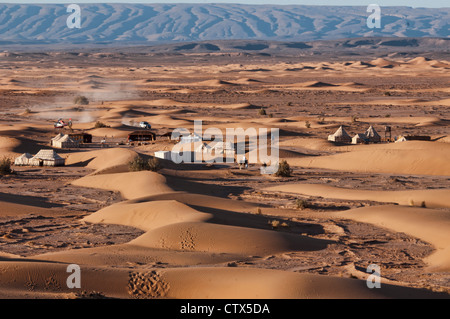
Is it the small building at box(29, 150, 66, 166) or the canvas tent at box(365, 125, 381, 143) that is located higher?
the canvas tent at box(365, 125, 381, 143)

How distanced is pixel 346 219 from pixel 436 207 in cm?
404

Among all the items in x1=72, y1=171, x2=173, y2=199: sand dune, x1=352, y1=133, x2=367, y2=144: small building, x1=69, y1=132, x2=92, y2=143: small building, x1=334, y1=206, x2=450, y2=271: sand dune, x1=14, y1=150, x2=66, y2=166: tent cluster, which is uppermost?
x1=69, y1=132, x2=92, y2=143: small building

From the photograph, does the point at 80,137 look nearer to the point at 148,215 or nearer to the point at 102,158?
the point at 102,158

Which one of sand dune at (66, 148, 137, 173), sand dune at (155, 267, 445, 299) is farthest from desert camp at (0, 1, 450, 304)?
sand dune at (66, 148, 137, 173)

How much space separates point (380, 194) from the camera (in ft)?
96.1

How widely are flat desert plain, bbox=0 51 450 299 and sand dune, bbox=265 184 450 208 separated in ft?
0.24

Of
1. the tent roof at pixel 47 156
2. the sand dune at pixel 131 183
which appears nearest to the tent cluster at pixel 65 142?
the tent roof at pixel 47 156

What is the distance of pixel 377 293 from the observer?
44.8 ft

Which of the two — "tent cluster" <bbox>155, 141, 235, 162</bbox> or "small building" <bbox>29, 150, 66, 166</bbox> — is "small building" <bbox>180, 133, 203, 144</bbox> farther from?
"small building" <bbox>29, 150, 66, 166</bbox>

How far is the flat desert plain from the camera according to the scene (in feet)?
48.6

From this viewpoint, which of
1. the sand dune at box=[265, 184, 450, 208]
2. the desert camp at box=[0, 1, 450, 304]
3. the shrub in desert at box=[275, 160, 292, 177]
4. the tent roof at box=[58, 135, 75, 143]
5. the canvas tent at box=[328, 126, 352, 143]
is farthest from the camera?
the canvas tent at box=[328, 126, 352, 143]

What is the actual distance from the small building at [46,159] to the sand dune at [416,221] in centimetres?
1740
